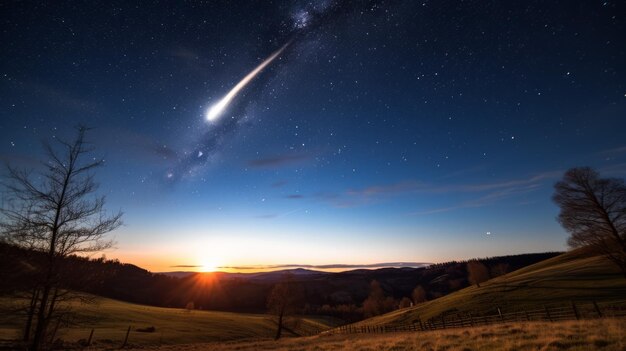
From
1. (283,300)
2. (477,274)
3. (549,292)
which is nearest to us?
(549,292)

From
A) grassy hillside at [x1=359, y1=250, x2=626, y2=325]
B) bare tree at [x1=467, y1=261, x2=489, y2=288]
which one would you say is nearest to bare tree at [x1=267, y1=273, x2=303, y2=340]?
grassy hillside at [x1=359, y1=250, x2=626, y2=325]

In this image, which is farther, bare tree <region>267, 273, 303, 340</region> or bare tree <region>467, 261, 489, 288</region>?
bare tree <region>467, 261, 489, 288</region>

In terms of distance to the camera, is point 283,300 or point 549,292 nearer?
point 549,292

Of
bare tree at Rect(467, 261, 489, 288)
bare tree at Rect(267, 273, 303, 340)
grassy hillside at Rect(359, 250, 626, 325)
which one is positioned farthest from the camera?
bare tree at Rect(467, 261, 489, 288)

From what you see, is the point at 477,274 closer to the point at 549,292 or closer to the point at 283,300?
the point at 549,292

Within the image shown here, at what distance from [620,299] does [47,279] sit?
55285 millimetres

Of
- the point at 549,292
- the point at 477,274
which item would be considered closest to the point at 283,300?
the point at 549,292

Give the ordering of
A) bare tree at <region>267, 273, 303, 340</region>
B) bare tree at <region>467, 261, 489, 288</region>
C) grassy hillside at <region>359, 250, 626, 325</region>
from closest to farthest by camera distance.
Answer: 1. grassy hillside at <region>359, 250, 626, 325</region>
2. bare tree at <region>267, 273, 303, 340</region>
3. bare tree at <region>467, 261, 489, 288</region>

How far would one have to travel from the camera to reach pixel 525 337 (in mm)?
14500

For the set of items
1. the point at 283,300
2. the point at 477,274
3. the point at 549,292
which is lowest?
the point at 549,292

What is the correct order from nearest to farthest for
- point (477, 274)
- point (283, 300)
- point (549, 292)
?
1. point (549, 292)
2. point (283, 300)
3. point (477, 274)

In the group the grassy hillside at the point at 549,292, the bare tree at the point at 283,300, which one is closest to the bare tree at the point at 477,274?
the grassy hillside at the point at 549,292

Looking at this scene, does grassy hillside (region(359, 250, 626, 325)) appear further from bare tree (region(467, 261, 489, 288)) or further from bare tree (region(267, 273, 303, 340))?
bare tree (region(467, 261, 489, 288))

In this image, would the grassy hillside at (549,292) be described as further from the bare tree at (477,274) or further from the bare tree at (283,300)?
the bare tree at (477,274)
